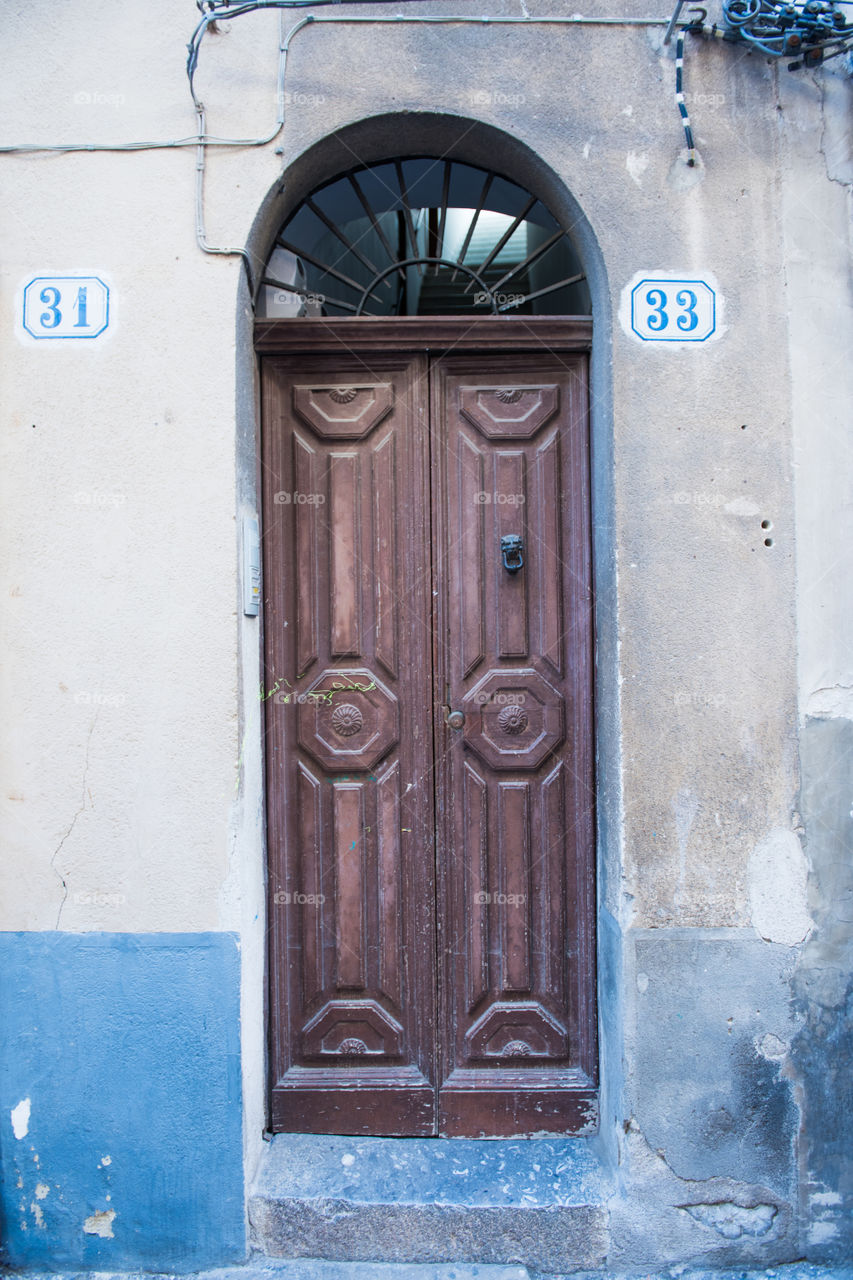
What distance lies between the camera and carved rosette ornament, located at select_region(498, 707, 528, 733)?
2.97 meters

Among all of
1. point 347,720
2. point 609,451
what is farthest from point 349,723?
point 609,451

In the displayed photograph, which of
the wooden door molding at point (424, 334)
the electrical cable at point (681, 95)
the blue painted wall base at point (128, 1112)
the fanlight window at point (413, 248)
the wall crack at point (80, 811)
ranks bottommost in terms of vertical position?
the blue painted wall base at point (128, 1112)

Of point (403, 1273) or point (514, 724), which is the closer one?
point (403, 1273)

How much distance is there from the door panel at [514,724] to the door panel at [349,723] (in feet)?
0.34

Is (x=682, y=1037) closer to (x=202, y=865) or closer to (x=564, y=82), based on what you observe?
(x=202, y=865)

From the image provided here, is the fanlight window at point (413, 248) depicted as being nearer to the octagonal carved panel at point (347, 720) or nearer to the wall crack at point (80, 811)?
the octagonal carved panel at point (347, 720)

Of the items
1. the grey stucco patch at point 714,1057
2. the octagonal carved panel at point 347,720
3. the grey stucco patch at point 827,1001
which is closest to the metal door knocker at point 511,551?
the octagonal carved panel at point 347,720

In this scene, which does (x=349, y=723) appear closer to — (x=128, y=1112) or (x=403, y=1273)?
(x=128, y=1112)

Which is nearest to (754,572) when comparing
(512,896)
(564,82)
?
(512,896)

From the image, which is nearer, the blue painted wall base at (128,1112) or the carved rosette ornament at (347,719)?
the blue painted wall base at (128,1112)

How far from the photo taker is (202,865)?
8.73 ft

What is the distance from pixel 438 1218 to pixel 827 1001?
1.55 meters

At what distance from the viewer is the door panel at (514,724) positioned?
2953 millimetres

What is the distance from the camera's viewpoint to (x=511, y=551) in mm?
2920
